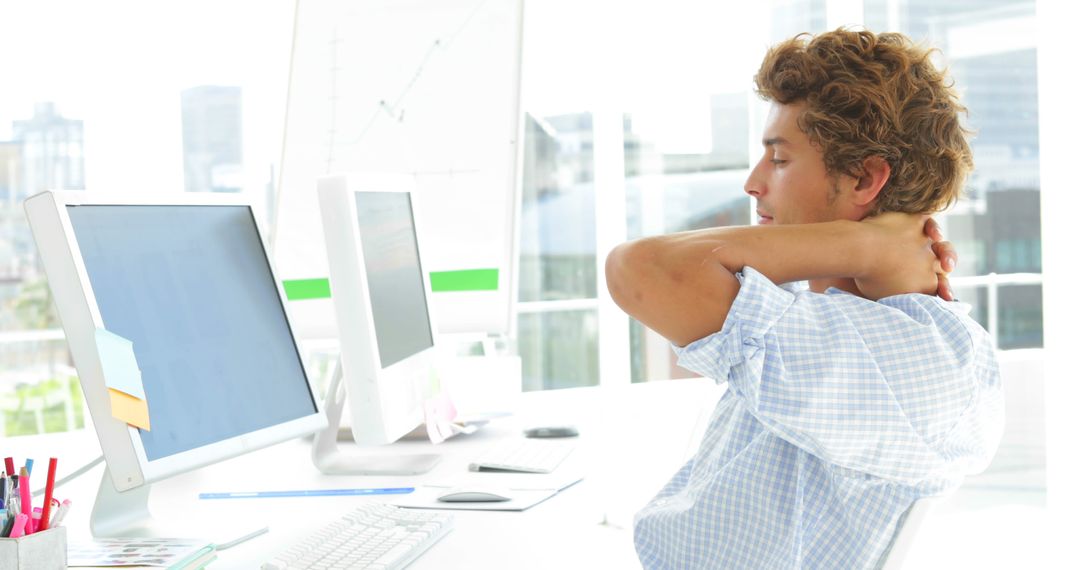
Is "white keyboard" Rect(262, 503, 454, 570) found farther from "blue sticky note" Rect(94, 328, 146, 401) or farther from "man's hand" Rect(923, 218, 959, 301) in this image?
"man's hand" Rect(923, 218, 959, 301)

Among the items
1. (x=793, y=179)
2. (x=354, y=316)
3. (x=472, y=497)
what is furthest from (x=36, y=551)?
(x=793, y=179)

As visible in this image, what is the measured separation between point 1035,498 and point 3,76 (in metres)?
4.37

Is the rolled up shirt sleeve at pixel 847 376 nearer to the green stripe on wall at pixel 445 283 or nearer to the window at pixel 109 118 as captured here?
the green stripe on wall at pixel 445 283

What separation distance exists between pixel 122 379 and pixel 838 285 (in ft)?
2.69

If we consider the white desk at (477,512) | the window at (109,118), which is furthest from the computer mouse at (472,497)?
the window at (109,118)

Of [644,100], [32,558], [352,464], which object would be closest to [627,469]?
[352,464]

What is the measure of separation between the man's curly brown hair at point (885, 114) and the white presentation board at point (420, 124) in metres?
1.34

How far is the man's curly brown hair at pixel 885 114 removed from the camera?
111 cm

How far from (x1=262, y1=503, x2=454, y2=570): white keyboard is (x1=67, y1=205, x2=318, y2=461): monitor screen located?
0.56 feet

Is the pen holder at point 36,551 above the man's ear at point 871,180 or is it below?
below

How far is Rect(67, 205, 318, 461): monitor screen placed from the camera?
1.12 metres

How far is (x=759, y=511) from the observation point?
112 cm

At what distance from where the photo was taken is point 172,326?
46.5 inches

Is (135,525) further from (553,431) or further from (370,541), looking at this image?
(553,431)
